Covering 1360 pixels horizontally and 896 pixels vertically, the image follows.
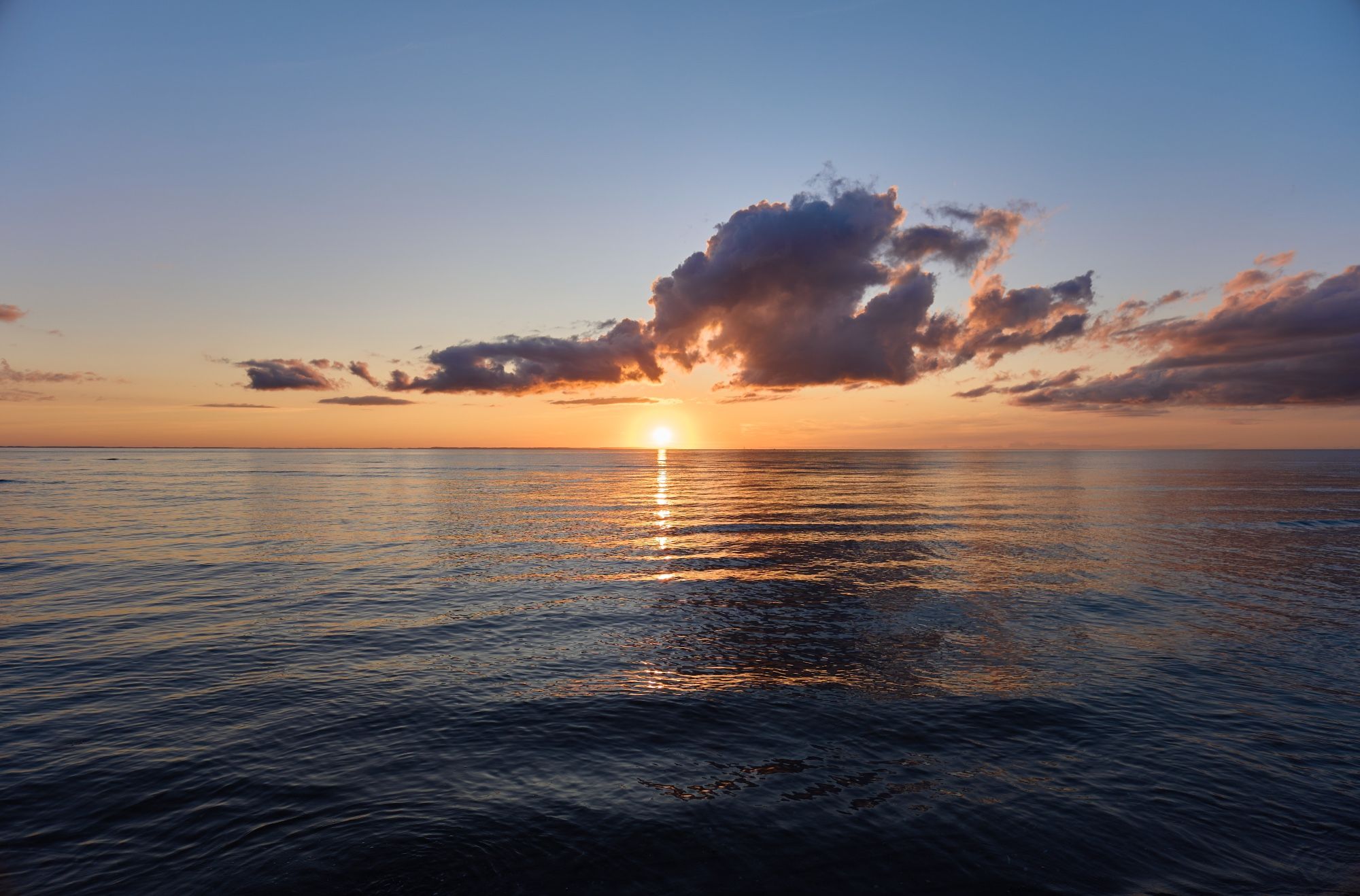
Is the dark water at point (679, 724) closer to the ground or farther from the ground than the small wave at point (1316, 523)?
farther from the ground

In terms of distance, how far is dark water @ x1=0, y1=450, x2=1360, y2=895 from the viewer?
1257cm

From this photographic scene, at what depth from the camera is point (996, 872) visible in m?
12.3

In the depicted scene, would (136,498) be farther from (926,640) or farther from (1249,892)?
(1249,892)

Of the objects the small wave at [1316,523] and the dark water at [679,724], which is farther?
the small wave at [1316,523]

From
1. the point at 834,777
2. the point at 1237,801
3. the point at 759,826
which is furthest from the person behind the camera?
the point at 834,777

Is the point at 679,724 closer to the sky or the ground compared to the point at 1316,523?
closer to the sky

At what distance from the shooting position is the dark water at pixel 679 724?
1257cm

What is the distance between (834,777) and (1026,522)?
5948 centimetres

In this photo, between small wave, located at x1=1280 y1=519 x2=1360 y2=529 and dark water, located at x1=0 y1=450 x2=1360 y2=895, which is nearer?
dark water, located at x1=0 y1=450 x2=1360 y2=895

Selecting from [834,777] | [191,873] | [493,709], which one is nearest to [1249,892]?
[834,777]

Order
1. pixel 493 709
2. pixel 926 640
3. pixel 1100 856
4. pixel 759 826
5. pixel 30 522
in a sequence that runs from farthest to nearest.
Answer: pixel 30 522 < pixel 926 640 < pixel 493 709 < pixel 759 826 < pixel 1100 856

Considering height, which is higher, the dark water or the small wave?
the dark water

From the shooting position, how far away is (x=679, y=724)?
18.7 m

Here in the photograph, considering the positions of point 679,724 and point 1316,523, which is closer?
point 679,724
